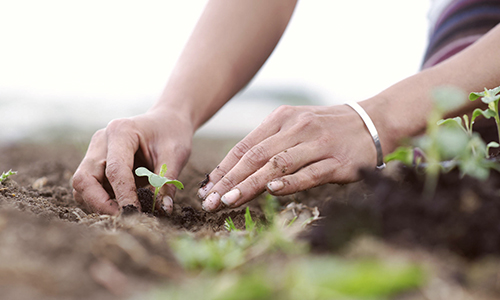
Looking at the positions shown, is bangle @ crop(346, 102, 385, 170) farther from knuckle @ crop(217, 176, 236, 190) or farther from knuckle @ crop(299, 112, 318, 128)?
knuckle @ crop(217, 176, 236, 190)

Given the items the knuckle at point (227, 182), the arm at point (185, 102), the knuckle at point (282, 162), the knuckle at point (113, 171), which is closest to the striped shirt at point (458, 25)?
the arm at point (185, 102)

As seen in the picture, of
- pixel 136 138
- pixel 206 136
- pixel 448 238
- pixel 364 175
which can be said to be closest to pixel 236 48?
Result: pixel 136 138

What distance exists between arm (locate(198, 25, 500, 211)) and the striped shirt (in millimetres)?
947

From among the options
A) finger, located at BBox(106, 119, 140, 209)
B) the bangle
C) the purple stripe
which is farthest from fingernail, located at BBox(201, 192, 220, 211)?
the purple stripe

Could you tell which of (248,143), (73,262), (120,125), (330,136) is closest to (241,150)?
(248,143)

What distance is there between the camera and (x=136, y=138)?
1.83 m

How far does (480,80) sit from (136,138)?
5.65ft

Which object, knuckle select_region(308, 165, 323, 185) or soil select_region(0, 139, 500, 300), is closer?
soil select_region(0, 139, 500, 300)

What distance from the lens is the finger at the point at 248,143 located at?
66.6 inches

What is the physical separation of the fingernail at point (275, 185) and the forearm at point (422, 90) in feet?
2.01

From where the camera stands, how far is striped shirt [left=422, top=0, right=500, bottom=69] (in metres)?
2.46

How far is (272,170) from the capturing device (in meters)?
1.57

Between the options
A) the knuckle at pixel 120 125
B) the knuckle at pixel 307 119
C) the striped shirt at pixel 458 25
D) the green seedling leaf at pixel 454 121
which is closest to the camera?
the green seedling leaf at pixel 454 121

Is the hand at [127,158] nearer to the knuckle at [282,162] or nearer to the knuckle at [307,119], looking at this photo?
the knuckle at [282,162]
